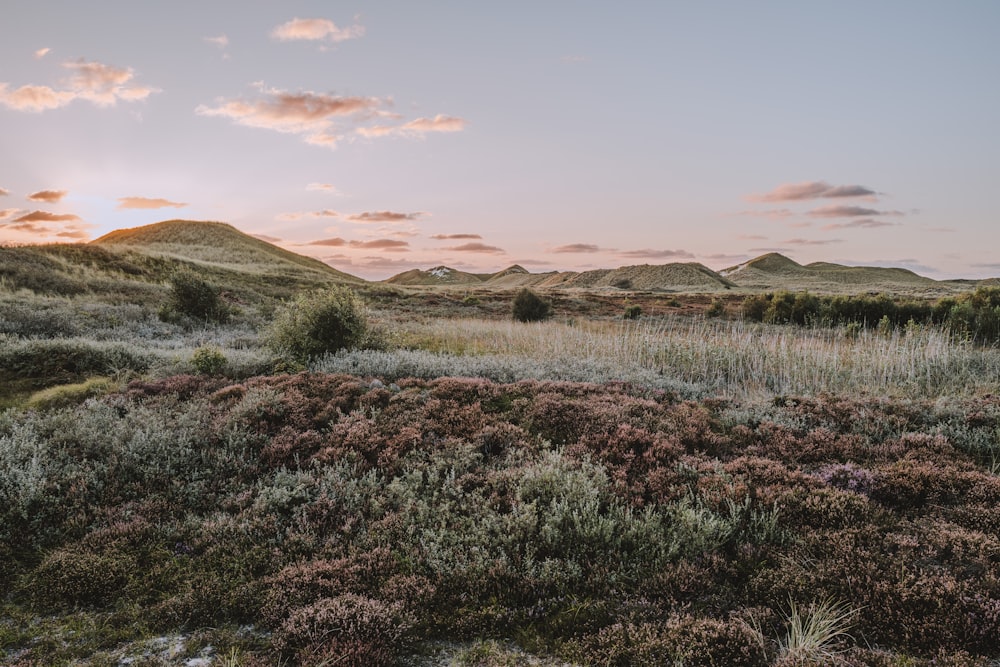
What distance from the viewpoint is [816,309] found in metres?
35.9

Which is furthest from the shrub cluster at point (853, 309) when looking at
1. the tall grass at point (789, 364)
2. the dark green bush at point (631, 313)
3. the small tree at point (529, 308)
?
the small tree at point (529, 308)

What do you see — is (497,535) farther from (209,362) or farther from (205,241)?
(205,241)

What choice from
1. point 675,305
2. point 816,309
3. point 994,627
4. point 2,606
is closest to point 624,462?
point 994,627

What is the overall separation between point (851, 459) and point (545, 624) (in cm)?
573

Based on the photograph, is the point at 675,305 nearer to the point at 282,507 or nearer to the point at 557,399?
the point at 557,399

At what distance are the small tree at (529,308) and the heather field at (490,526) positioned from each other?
2562 cm

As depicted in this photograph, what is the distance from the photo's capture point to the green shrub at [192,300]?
2328cm

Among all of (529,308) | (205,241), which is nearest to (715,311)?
(529,308)

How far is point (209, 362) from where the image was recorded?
1198 centimetres

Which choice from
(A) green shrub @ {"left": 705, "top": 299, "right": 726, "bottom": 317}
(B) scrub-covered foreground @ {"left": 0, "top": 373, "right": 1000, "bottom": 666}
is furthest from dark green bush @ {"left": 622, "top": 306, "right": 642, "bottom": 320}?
(B) scrub-covered foreground @ {"left": 0, "top": 373, "right": 1000, "bottom": 666}

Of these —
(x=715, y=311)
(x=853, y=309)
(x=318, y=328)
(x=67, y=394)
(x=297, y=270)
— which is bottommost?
(x=67, y=394)

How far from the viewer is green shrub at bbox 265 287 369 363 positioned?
49.6ft

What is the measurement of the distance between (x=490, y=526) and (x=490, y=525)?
10mm

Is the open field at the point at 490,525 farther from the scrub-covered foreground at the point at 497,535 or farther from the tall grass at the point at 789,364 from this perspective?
the tall grass at the point at 789,364
